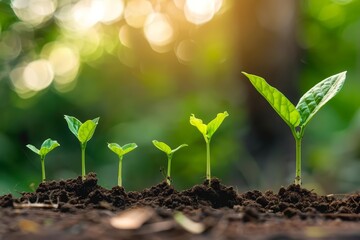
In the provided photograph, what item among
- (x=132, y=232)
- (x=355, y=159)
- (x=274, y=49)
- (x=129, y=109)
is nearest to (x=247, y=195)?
(x=132, y=232)

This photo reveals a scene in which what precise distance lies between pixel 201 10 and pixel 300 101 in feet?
22.9

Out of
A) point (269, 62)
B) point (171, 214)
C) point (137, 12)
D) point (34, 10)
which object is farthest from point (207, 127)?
point (137, 12)

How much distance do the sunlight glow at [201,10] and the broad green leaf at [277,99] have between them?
21.3ft

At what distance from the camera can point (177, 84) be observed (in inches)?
340

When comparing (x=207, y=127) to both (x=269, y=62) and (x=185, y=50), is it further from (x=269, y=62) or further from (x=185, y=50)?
(x=185, y=50)

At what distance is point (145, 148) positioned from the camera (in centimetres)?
661

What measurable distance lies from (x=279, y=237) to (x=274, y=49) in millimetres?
5405

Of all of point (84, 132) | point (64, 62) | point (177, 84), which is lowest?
point (84, 132)

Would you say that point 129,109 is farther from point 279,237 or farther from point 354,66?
point 279,237

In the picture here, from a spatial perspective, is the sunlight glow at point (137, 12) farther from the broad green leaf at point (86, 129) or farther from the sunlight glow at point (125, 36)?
the broad green leaf at point (86, 129)

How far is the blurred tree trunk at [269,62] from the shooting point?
615 cm

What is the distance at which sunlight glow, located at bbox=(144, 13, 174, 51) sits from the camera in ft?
29.8

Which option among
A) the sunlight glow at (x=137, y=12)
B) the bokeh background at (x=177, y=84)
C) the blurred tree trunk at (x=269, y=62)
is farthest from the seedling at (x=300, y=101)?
the sunlight glow at (x=137, y=12)

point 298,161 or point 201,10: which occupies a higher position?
point 201,10
